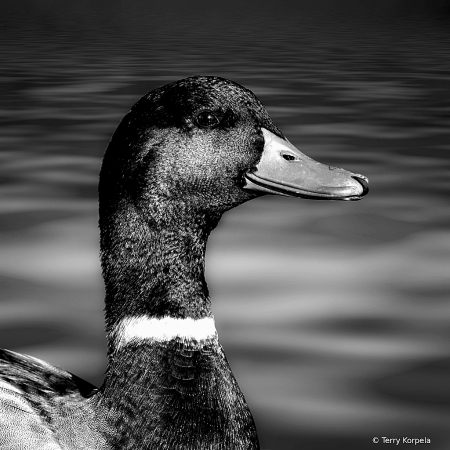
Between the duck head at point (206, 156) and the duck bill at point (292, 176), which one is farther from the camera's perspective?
the duck bill at point (292, 176)

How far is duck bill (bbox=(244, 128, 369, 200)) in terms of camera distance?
2.69m

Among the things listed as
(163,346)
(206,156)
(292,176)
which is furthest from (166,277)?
(292,176)

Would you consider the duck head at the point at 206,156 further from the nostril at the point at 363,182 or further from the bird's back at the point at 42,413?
the bird's back at the point at 42,413

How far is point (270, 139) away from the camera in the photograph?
107 inches

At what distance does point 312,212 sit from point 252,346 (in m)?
1.84

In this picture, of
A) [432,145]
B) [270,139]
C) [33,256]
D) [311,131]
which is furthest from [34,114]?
[270,139]

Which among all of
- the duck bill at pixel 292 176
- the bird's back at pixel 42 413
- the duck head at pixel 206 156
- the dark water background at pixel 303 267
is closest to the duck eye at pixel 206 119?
the duck head at pixel 206 156

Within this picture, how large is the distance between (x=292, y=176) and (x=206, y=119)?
29cm

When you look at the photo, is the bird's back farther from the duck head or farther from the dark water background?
the dark water background

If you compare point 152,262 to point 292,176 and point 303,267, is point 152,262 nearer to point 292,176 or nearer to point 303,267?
point 292,176

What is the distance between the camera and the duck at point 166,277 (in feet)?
8.27

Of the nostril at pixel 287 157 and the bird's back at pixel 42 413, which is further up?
the nostril at pixel 287 157

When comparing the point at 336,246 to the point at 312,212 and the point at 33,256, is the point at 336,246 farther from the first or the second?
the point at 33,256

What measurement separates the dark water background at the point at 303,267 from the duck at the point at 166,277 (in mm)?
675
